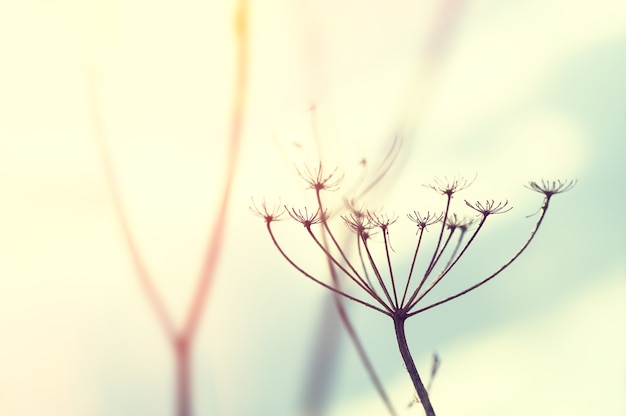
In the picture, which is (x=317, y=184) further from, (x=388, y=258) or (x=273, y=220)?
(x=388, y=258)

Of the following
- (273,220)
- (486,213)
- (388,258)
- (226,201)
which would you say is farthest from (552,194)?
(226,201)

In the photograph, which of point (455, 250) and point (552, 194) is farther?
point (455, 250)

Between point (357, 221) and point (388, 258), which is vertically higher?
point (357, 221)

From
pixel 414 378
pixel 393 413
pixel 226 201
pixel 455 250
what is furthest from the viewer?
pixel 226 201

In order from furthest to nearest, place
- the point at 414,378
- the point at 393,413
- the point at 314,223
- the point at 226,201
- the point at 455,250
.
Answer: the point at 226,201, the point at 393,413, the point at 455,250, the point at 314,223, the point at 414,378

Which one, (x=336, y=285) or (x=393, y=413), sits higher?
(x=336, y=285)

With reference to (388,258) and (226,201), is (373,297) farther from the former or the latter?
(226,201)

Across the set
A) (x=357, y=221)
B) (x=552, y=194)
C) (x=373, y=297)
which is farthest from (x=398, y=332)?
(x=552, y=194)

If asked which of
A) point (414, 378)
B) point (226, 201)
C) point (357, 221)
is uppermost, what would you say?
point (226, 201)

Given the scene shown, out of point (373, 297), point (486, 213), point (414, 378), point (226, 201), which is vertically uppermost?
point (226, 201)
